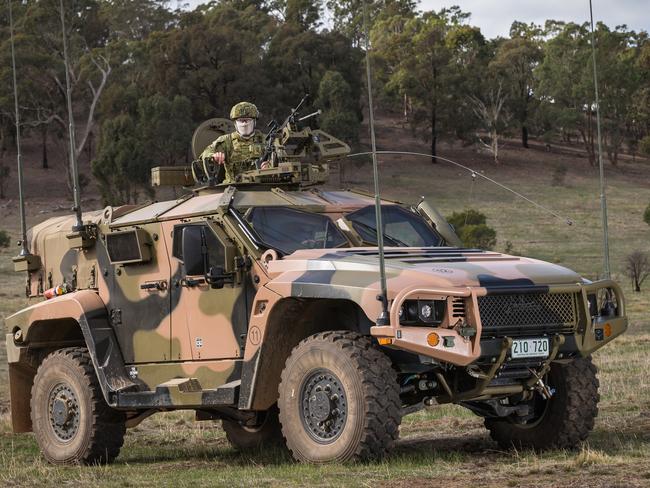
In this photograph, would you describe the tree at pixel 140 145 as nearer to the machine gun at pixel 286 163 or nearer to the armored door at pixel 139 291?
the machine gun at pixel 286 163

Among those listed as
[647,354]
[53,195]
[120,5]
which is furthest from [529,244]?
[120,5]

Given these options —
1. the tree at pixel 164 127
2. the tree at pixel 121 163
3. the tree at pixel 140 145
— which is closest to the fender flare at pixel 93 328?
the tree at pixel 140 145

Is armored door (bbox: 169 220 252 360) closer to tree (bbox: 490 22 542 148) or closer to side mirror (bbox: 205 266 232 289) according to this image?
side mirror (bbox: 205 266 232 289)

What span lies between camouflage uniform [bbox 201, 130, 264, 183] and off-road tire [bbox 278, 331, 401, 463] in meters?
3.13

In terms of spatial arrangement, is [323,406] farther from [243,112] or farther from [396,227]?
[243,112]

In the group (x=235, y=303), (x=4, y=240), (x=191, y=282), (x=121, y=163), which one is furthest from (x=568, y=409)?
(x=121, y=163)

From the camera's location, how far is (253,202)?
11031 millimetres

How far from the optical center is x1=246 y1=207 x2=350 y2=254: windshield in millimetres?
10734

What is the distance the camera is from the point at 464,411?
14.3 meters

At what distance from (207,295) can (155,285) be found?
773 millimetres

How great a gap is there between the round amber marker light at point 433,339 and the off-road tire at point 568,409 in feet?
6.32

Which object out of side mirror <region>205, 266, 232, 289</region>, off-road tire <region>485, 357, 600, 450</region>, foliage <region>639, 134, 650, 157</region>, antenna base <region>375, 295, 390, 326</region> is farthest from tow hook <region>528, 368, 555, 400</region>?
foliage <region>639, 134, 650, 157</region>

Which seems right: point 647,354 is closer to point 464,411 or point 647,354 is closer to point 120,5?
point 464,411

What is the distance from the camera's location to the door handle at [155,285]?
11.4m
